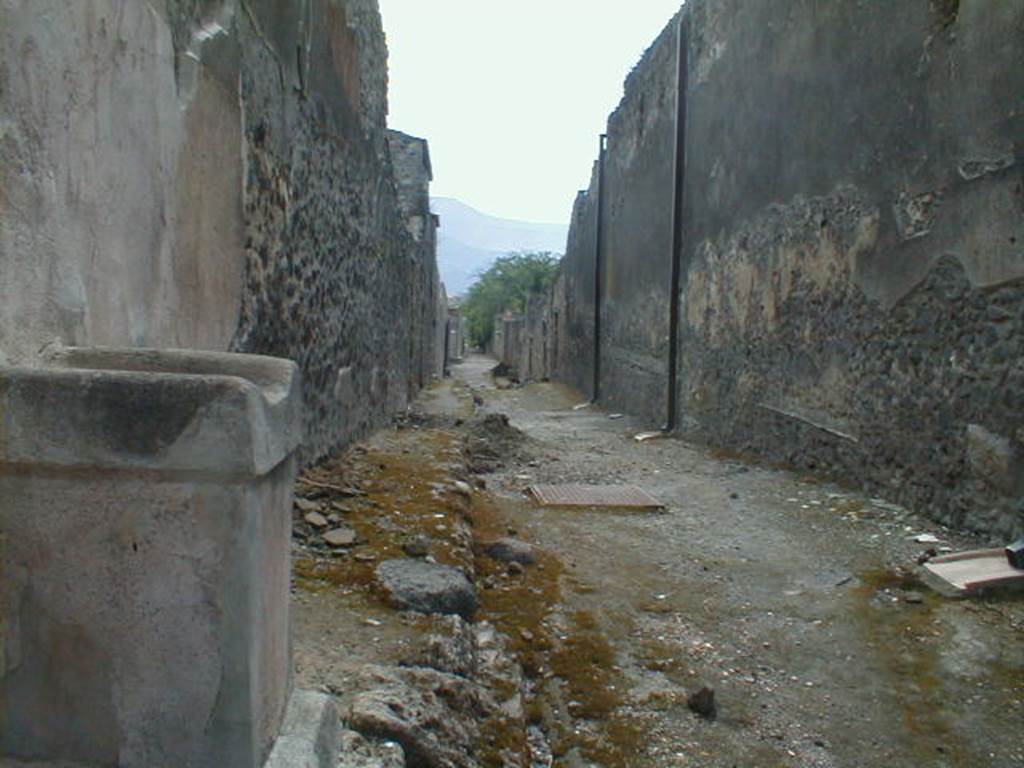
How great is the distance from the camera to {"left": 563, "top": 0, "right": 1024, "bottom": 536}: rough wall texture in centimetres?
336

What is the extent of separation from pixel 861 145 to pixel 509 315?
26693 millimetres

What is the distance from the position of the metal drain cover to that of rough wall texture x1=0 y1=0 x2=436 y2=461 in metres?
1.13

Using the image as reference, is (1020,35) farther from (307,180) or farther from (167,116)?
(167,116)

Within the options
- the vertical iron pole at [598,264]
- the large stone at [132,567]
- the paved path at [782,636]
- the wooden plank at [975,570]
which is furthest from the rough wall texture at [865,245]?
the vertical iron pole at [598,264]

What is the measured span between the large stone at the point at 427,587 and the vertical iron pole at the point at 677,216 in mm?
5674

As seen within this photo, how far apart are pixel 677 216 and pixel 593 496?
14.0ft

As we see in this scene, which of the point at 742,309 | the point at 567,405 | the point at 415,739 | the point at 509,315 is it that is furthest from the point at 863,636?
the point at 509,315

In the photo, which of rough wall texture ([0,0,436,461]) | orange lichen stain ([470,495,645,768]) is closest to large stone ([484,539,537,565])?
orange lichen stain ([470,495,645,768])

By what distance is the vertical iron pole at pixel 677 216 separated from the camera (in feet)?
26.2

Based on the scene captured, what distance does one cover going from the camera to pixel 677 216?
809 centimetres

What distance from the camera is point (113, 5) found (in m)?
1.72

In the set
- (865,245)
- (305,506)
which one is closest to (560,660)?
(305,506)

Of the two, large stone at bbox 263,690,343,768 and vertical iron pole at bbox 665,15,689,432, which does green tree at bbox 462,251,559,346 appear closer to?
vertical iron pole at bbox 665,15,689,432

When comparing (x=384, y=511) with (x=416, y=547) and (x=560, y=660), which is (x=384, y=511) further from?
(x=560, y=660)
